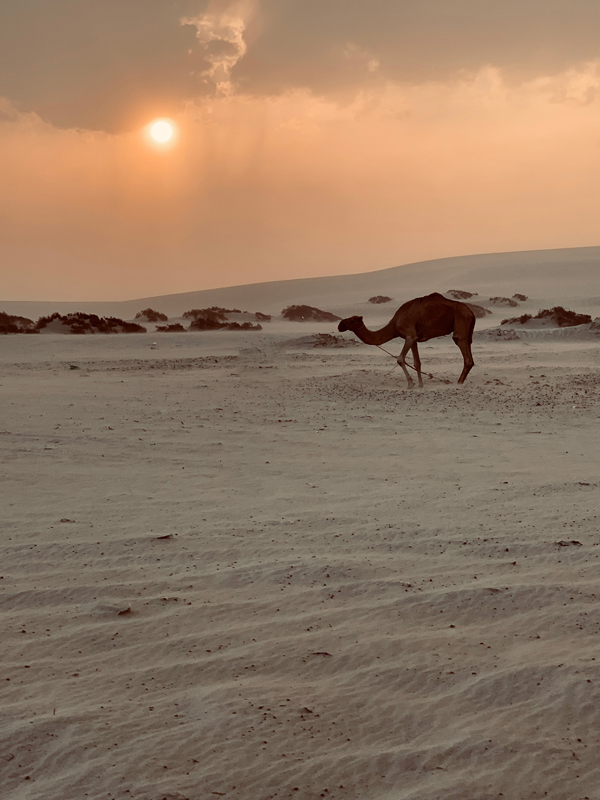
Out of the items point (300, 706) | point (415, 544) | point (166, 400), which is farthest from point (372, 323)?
point (300, 706)

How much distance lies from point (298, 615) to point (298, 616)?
12mm

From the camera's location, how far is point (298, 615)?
3676mm

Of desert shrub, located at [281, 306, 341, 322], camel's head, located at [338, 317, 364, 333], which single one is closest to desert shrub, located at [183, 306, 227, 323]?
desert shrub, located at [281, 306, 341, 322]

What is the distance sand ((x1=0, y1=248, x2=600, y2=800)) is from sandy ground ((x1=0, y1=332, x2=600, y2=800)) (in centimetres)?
1

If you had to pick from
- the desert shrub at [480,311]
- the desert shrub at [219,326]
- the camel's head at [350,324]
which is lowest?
the camel's head at [350,324]

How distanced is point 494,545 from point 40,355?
1642 cm

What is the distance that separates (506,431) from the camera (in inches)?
352

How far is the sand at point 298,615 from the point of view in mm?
2553

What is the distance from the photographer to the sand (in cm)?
255

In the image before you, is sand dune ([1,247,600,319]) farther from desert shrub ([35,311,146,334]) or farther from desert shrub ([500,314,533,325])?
desert shrub ([35,311,146,334])

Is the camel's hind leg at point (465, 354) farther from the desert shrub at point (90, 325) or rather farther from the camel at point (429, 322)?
the desert shrub at point (90, 325)

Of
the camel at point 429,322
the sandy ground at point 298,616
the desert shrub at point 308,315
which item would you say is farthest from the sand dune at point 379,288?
the sandy ground at point 298,616

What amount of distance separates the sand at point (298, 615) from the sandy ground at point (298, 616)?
0.01m

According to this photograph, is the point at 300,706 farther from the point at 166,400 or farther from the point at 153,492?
the point at 166,400
